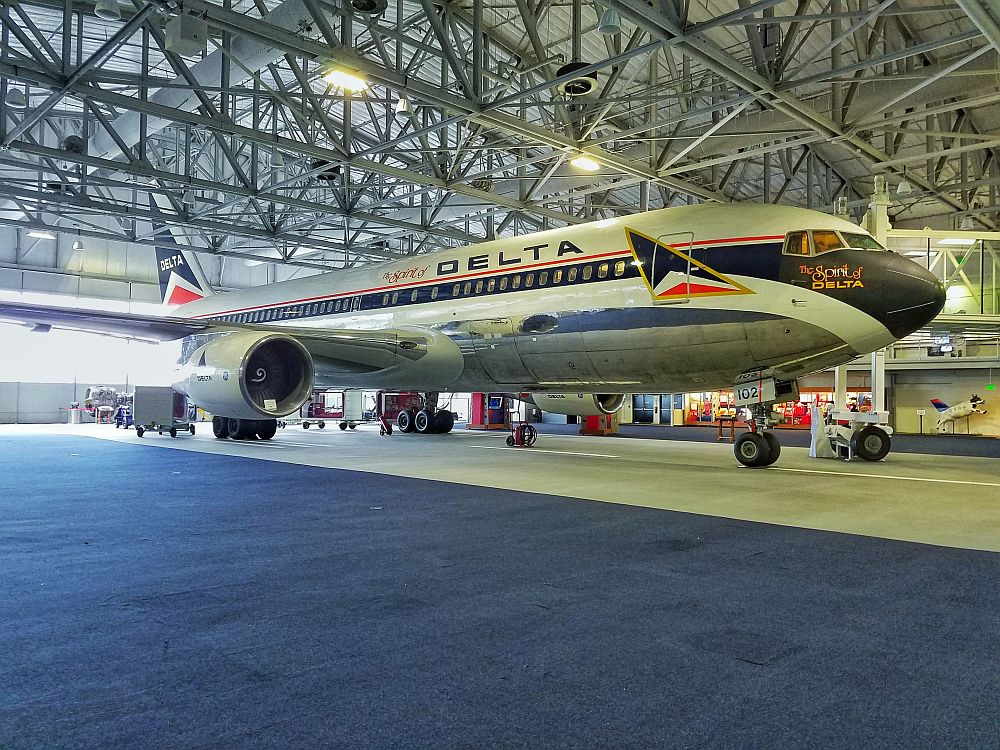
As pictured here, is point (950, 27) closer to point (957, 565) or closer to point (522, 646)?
point (957, 565)

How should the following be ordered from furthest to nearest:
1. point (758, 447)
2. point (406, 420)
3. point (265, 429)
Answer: point (406, 420)
point (265, 429)
point (758, 447)

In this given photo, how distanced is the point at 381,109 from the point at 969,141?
16.0 m

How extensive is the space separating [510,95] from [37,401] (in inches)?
1041

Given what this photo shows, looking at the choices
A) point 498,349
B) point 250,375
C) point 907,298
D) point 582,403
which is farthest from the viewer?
point 582,403

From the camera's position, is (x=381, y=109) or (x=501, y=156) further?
(x=381, y=109)

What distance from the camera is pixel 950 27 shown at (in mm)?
13758

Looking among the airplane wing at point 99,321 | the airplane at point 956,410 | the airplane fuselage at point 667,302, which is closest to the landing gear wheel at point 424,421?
the airplane fuselage at point 667,302

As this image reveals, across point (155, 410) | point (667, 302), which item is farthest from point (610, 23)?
point (155, 410)

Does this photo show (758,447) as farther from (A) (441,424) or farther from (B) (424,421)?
(B) (424,421)

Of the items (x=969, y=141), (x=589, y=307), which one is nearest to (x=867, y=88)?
(x=969, y=141)

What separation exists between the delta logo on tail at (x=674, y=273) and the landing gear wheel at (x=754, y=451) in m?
2.38

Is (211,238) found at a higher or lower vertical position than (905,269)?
higher

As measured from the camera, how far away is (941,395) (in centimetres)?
2531

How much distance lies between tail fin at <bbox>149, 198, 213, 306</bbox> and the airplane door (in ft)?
40.1
